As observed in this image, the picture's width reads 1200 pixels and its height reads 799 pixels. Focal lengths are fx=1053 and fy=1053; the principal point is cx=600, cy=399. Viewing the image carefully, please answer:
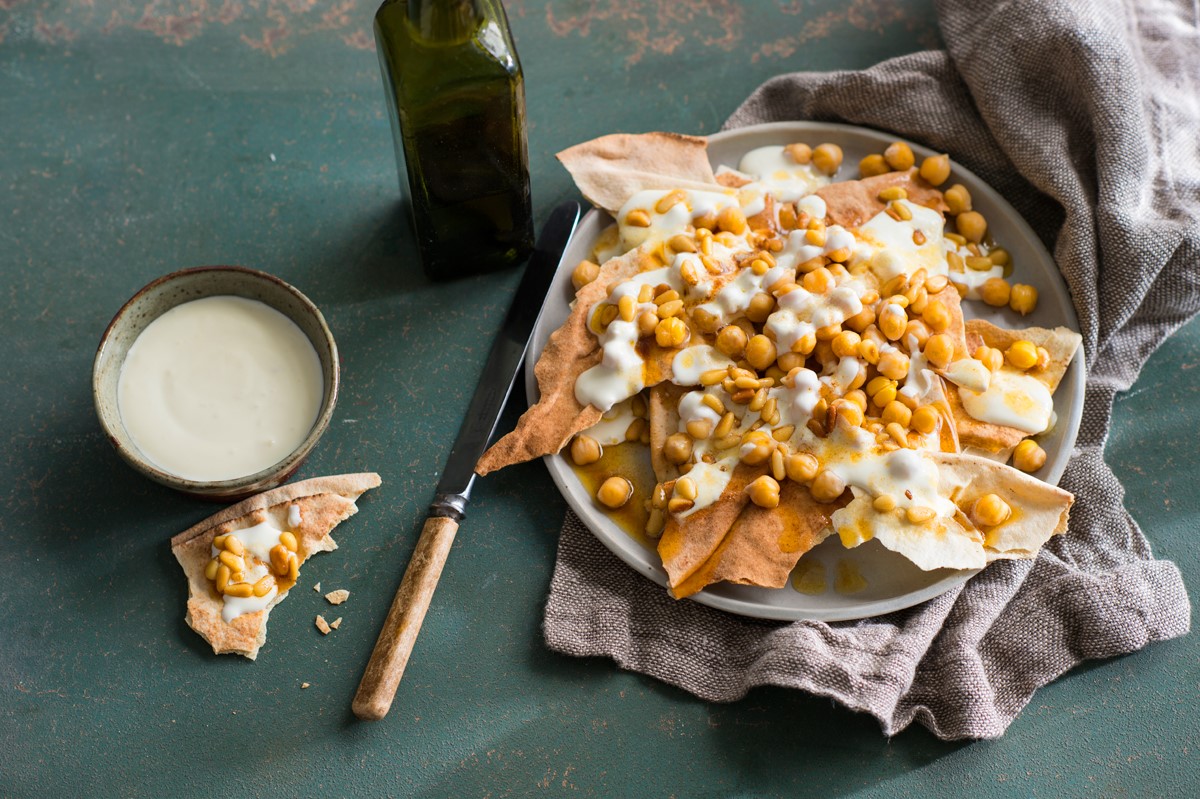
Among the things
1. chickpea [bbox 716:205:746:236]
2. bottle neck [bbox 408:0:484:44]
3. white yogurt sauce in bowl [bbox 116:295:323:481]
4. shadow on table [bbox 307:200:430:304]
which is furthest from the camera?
shadow on table [bbox 307:200:430:304]

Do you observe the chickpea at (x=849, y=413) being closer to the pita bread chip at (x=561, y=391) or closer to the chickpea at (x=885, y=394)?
the chickpea at (x=885, y=394)

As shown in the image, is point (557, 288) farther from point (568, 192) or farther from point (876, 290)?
point (876, 290)

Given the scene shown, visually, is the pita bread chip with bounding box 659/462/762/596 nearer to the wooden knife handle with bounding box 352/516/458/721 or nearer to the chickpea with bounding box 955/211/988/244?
the wooden knife handle with bounding box 352/516/458/721

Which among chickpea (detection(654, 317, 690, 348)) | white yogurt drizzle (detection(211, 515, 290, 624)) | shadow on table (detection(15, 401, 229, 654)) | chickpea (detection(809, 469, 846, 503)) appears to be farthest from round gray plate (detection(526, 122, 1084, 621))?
shadow on table (detection(15, 401, 229, 654))

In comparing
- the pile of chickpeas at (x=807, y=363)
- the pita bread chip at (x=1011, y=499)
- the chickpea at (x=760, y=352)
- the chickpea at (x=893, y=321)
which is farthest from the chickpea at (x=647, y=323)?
the pita bread chip at (x=1011, y=499)

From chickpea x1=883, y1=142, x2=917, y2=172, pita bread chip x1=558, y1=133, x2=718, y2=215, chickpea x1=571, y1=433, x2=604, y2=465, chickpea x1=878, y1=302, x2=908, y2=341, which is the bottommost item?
chickpea x1=571, y1=433, x2=604, y2=465

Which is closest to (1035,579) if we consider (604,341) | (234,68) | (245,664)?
(604,341)

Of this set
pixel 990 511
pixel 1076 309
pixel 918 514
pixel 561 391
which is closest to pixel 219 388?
pixel 561 391
